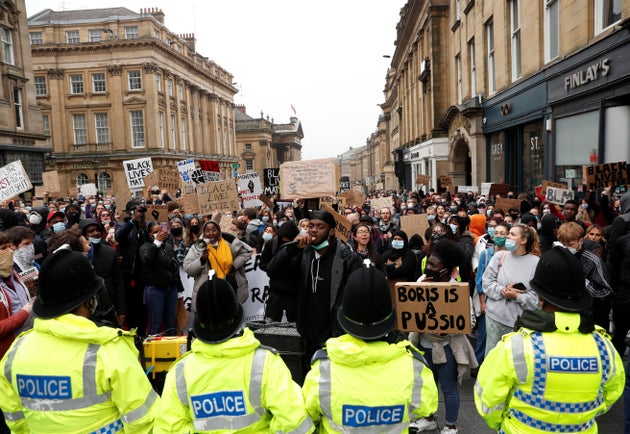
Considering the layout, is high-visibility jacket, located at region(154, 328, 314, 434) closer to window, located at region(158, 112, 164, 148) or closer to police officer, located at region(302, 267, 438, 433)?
police officer, located at region(302, 267, 438, 433)

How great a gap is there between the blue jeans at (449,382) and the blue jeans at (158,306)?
367cm

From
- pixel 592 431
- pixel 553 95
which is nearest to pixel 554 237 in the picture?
pixel 592 431

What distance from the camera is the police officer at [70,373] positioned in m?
2.42

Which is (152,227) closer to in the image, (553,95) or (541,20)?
(553,95)

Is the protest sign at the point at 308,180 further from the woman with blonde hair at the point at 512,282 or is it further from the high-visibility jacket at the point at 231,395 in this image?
the high-visibility jacket at the point at 231,395

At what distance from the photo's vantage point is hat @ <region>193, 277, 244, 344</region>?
241 cm

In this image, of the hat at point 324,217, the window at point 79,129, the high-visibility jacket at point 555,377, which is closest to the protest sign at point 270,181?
the hat at point 324,217

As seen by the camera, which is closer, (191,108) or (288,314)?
(288,314)

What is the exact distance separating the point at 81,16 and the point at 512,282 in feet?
180

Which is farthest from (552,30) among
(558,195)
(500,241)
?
(500,241)

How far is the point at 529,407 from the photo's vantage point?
8.43 feet

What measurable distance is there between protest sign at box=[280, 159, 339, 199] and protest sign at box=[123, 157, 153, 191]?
8069 millimetres

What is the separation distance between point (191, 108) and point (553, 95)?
165ft

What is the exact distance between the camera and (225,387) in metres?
2.39
